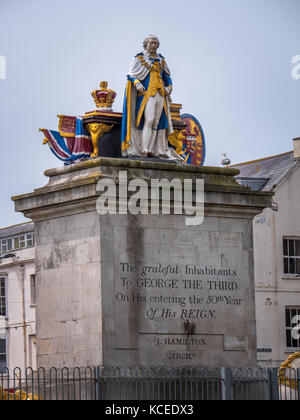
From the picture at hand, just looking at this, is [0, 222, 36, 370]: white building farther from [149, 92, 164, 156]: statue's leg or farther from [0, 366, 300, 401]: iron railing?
[0, 366, 300, 401]: iron railing

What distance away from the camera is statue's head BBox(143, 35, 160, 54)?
29734 millimetres

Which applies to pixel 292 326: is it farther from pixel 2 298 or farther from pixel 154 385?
pixel 154 385

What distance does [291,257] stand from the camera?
5734 cm

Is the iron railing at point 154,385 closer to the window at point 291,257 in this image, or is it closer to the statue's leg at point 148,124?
the statue's leg at point 148,124

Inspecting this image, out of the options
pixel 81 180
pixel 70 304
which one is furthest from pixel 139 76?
pixel 70 304

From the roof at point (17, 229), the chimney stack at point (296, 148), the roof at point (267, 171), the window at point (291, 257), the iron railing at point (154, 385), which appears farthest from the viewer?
the roof at point (17, 229)

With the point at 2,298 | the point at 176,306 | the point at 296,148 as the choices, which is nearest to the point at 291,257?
the point at 296,148

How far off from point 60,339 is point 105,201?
292cm

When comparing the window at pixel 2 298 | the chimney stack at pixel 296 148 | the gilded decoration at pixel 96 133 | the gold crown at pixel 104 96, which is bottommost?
the window at pixel 2 298

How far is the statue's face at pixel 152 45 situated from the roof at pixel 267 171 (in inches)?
1037

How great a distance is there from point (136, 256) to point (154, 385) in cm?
254

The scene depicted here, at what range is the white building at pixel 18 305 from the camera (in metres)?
62.4

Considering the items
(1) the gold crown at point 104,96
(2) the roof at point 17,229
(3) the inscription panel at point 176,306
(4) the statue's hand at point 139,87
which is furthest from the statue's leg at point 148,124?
(2) the roof at point 17,229

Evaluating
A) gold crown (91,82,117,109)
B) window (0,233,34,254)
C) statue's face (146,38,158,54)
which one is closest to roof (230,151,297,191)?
window (0,233,34,254)
